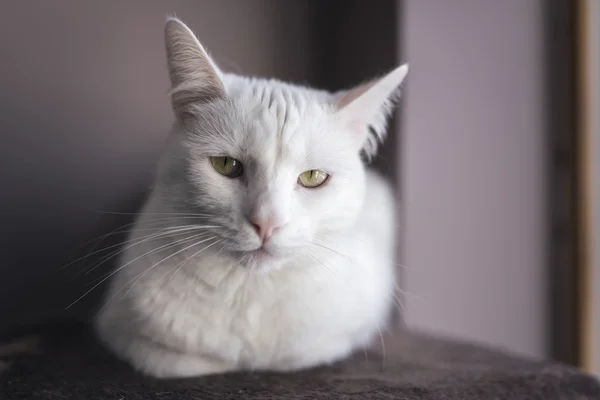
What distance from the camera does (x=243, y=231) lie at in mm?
931

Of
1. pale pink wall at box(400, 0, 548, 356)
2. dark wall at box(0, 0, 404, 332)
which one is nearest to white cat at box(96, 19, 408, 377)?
dark wall at box(0, 0, 404, 332)

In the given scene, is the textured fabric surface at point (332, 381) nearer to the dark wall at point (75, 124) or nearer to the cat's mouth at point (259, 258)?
the cat's mouth at point (259, 258)

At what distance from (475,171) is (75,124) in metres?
1.38

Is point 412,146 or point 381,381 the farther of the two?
point 412,146

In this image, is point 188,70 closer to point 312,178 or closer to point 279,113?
point 279,113

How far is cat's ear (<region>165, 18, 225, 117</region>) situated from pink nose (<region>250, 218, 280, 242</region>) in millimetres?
310

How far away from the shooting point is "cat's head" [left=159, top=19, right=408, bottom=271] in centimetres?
95

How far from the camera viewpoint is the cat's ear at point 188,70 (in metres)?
1.00

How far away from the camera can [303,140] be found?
40.1 inches

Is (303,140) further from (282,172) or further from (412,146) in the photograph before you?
(412,146)

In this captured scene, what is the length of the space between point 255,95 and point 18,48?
871mm

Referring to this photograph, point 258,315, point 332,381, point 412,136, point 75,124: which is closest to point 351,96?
point 258,315

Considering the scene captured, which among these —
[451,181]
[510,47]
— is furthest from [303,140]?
[510,47]

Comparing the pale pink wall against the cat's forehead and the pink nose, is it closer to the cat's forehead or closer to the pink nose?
the cat's forehead
